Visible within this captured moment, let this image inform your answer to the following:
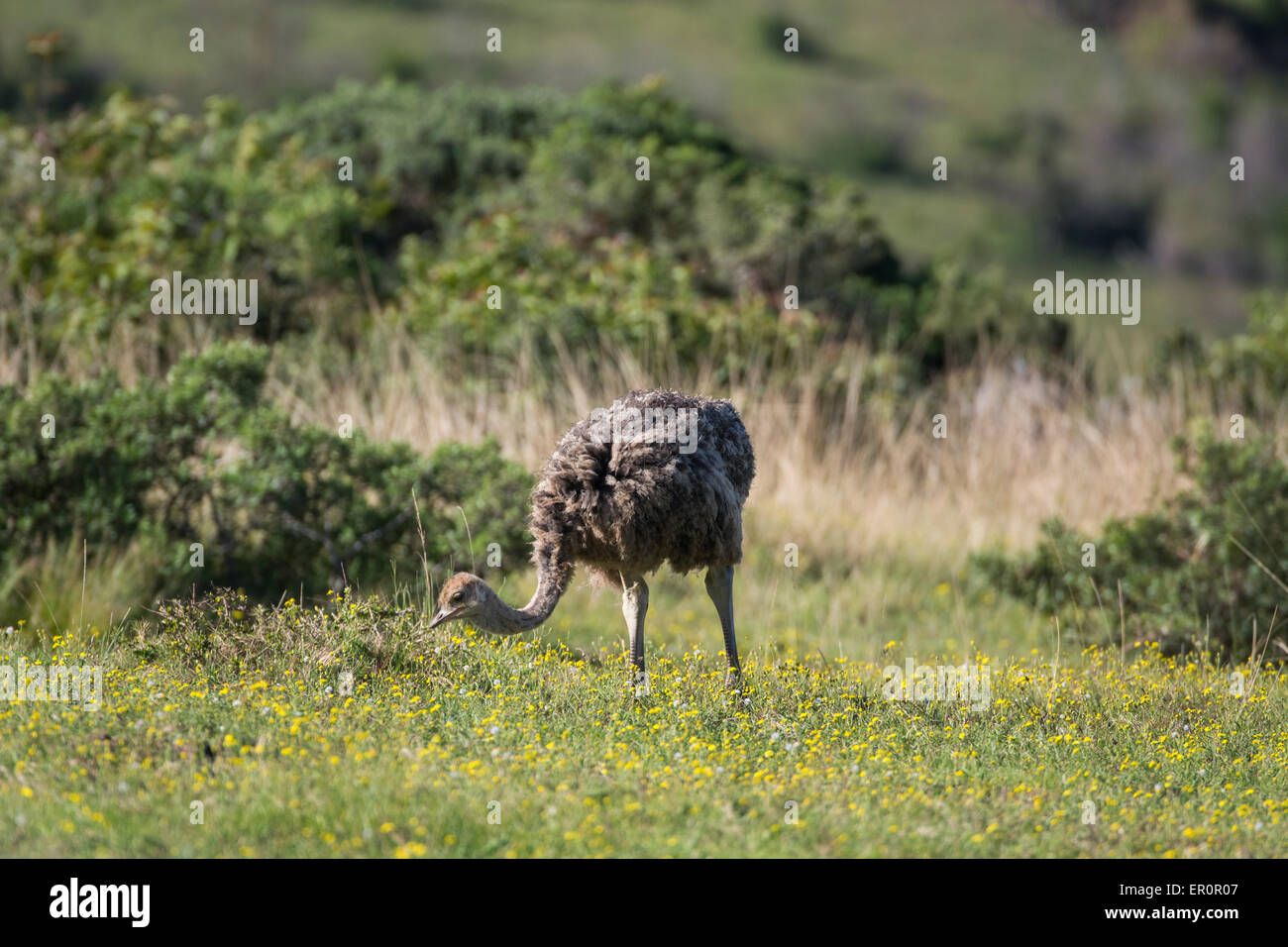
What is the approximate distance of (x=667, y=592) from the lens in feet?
39.2

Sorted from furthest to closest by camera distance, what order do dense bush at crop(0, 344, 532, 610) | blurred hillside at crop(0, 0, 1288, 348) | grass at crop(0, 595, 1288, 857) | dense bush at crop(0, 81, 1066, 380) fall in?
blurred hillside at crop(0, 0, 1288, 348)
dense bush at crop(0, 81, 1066, 380)
dense bush at crop(0, 344, 532, 610)
grass at crop(0, 595, 1288, 857)

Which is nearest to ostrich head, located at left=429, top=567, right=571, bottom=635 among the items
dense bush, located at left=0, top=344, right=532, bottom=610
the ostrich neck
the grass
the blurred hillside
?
the ostrich neck

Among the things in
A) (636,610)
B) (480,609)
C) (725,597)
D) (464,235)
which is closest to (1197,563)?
(725,597)

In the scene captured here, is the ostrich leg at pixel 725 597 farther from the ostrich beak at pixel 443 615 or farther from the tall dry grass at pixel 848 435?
the tall dry grass at pixel 848 435

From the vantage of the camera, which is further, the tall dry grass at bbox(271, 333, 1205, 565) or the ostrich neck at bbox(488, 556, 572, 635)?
the tall dry grass at bbox(271, 333, 1205, 565)

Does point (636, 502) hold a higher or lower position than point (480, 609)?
higher

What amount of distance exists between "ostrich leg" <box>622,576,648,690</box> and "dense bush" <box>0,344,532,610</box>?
216cm

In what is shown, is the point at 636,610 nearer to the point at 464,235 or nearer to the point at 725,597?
the point at 725,597

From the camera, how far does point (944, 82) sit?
53.0m

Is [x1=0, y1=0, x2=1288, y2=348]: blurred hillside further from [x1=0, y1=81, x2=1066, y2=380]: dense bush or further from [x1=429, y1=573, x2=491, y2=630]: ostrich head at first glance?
[x1=429, y1=573, x2=491, y2=630]: ostrich head

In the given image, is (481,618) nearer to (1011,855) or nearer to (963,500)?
(1011,855)

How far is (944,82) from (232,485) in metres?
47.1

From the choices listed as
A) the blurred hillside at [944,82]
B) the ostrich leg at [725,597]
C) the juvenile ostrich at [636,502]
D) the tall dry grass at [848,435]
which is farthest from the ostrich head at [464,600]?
the blurred hillside at [944,82]

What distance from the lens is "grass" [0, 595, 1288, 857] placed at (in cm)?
550
